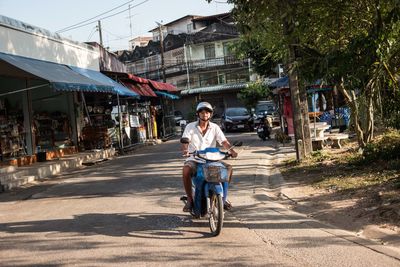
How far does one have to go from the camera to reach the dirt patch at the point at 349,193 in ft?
21.7

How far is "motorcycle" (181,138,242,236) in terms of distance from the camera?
21.3ft

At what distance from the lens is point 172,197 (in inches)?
380

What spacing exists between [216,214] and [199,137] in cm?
Answer: 115

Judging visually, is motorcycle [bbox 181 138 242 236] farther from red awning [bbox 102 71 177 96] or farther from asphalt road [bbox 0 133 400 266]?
red awning [bbox 102 71 177 96]

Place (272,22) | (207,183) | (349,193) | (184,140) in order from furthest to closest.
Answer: (272,22), (349,193), (184,140), (207,183)

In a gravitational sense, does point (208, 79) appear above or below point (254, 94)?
above

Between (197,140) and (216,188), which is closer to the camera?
(216,188)

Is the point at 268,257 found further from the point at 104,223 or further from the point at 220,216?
the point at 104,223

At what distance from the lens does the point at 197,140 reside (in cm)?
716

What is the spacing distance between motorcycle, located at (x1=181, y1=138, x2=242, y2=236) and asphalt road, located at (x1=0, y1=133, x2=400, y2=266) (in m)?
0.21

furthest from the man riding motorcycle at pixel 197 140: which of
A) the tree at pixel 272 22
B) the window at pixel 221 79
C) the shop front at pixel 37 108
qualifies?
the window at pixel 221 79

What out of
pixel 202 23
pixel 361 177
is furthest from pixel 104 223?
pixel 202 23

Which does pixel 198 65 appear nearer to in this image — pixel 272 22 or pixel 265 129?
pixel 265 129

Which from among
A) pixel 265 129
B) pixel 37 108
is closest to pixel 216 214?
pixel 37 108
